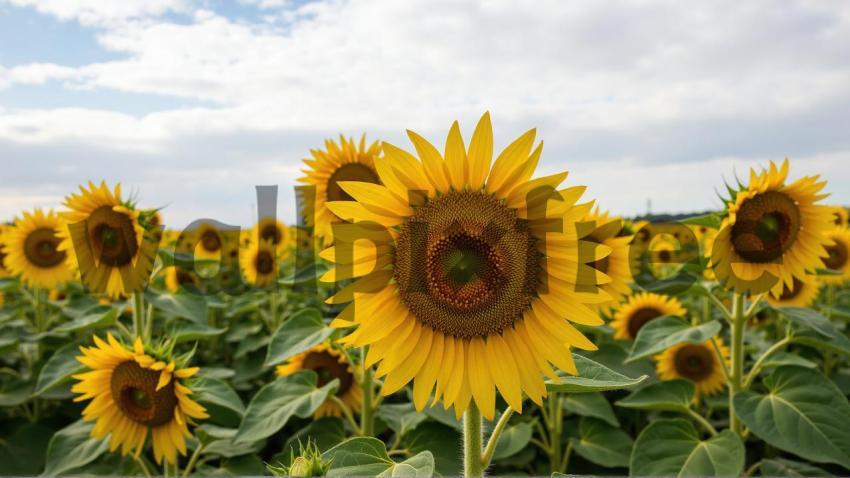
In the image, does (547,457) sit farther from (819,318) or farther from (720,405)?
(819,318)

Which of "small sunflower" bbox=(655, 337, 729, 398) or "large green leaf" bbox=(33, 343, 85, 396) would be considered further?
"small sunflower" bbox=(655, 337, 729, 398)

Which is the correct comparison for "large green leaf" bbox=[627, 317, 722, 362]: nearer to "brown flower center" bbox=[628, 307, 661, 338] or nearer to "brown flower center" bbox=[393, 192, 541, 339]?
"brown flower center" bbox=[628, 307, 661, 338]

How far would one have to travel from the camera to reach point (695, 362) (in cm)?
557

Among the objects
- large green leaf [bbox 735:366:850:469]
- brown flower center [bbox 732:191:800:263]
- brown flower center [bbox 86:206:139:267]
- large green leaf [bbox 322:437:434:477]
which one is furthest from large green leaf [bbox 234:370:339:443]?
brown flower center [bbox 732:191:800:263]

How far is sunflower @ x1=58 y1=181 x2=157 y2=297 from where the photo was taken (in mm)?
4434

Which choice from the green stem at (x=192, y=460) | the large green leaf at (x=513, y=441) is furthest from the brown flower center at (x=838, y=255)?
the green stem at (x=192, y=460)

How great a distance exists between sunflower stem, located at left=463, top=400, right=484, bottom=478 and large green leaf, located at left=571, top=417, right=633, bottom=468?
2.59 meters

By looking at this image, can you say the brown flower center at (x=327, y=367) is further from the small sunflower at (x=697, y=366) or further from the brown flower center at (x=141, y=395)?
the small sunflower at (x=697, y=366)

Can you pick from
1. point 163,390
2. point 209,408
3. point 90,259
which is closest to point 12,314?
point 90,259

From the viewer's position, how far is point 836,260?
6.95 metres

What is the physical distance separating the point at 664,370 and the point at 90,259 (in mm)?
4770

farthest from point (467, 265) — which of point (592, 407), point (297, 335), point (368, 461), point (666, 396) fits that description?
point (592, 407)

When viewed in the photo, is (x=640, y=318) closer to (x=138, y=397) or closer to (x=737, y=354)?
(x=737, y=354)

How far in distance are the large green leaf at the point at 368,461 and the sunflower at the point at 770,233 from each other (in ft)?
9.29
